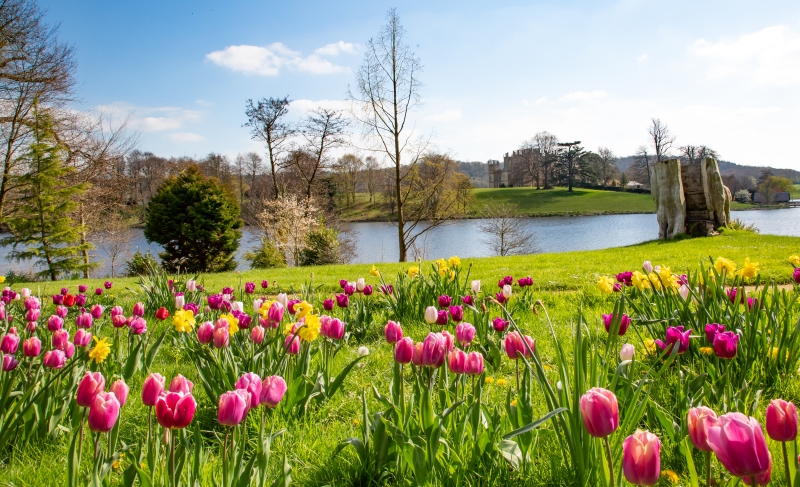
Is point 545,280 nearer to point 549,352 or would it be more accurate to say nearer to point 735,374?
point 549,352

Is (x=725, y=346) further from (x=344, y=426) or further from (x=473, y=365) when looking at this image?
(x=344, y=426)

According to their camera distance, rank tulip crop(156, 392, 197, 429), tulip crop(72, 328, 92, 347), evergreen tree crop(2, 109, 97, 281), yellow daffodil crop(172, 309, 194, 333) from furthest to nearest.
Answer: evergreen tree crop(2, 109, 97, 281) < tulip crop(72, 328, 92, 347) < yellow daffodil crop(172, 309, 194, 333) < tulip crop(156, 392, 197, 429)

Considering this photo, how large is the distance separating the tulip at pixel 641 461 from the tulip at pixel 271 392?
0.98 meters

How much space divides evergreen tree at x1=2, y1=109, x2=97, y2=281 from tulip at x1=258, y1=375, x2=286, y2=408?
17253 millimetres

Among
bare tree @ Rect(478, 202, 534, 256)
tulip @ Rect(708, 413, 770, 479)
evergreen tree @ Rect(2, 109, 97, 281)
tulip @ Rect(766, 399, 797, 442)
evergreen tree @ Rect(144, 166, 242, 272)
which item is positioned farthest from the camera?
bare tree @ Rect(478, 202, 534, 256)

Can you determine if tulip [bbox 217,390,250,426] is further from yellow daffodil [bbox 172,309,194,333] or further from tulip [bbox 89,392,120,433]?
yellow daffodil [bbox 172,309,194,333]

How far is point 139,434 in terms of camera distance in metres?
2.09

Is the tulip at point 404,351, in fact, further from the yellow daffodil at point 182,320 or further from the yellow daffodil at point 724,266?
the yellow daffodil at point 724,266

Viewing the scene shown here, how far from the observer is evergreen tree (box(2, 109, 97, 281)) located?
15.0 meters

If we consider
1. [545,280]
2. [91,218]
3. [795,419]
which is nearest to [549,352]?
[795,419]

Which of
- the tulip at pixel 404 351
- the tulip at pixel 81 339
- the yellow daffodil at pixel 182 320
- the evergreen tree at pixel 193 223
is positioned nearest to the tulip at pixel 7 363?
the tulip at pixel 81 339

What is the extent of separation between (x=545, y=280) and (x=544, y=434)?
520 cm

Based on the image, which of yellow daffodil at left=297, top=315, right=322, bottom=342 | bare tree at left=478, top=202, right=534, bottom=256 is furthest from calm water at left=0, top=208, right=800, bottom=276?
yellow daffodil at left=297, top=315, right=322, bottom=342

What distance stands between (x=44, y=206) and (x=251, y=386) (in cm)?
1790
